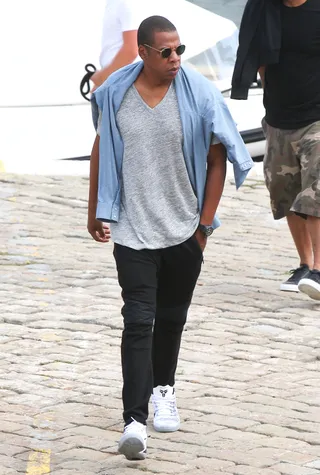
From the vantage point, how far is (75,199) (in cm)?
1133

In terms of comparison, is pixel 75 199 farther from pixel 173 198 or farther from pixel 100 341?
pixel 173 198

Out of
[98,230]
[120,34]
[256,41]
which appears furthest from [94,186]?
[120,34]

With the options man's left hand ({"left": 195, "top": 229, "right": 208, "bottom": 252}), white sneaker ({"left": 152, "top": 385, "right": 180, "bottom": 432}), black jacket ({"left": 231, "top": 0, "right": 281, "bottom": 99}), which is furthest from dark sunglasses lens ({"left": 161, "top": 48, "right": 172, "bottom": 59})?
black jacket ({"left": 231, "top": 0, "right": 281, "bottom": 99})

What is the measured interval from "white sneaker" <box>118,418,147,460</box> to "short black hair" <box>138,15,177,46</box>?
1481 millimetres

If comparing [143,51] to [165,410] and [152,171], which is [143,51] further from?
[165,410]

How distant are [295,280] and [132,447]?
343cm

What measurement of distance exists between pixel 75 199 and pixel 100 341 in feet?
13.6

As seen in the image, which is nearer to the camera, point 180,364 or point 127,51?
point 180,364

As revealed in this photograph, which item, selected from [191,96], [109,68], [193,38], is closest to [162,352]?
[191,96]

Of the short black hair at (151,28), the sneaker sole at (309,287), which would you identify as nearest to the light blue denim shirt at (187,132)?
the short black hair at (151,28)

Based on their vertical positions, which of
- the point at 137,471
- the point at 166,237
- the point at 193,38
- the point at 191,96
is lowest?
the point at 193,38

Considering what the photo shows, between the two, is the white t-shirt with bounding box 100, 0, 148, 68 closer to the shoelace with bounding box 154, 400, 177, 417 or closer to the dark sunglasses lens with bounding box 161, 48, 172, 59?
the dark sunglasses lens with bounding box 161, 48, 172, 59

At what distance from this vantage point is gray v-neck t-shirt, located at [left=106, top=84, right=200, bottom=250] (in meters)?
5.51

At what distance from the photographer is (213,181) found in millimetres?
5609
